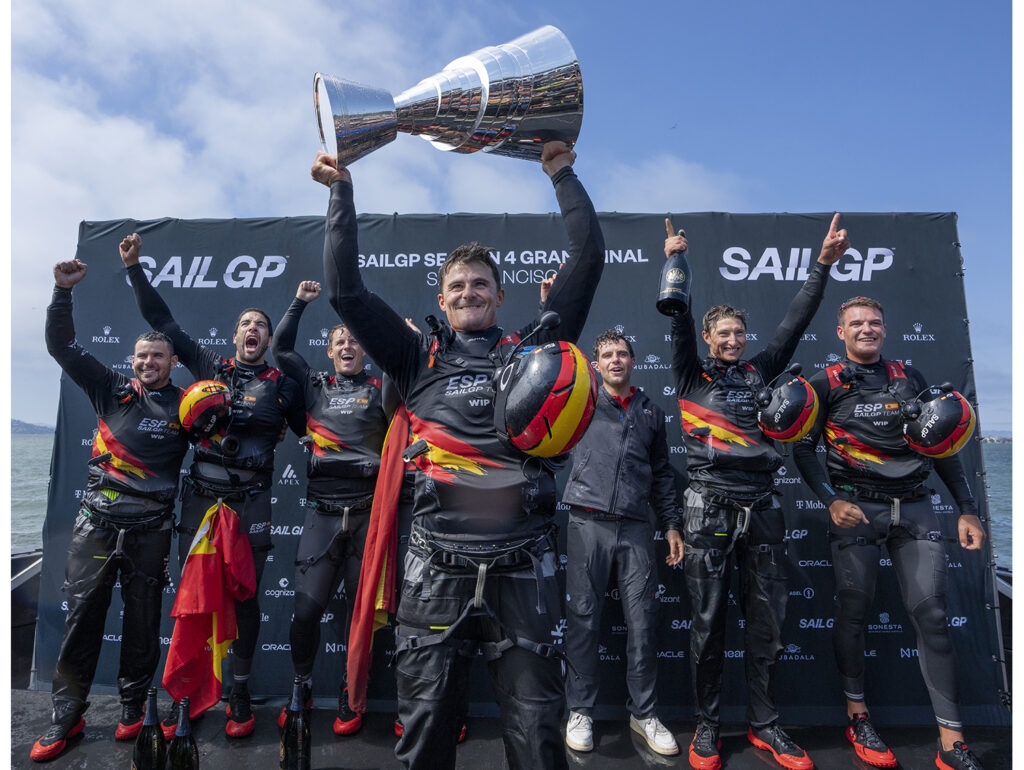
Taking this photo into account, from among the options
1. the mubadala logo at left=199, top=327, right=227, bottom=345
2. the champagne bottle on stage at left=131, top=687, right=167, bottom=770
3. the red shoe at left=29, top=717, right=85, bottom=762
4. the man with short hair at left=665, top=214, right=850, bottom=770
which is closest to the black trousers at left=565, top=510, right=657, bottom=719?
the man with short hair at left=665, top=214, right=850, bottom=770

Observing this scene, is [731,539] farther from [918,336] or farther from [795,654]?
[918,336]

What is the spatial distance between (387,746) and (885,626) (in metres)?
3.51

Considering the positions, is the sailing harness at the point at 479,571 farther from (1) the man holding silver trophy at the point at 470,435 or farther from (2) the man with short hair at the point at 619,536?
(2) the man with short hair at the point at 619,536

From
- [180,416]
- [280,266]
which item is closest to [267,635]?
[180,416]

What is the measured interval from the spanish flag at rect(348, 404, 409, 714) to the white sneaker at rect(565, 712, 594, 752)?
1.26m

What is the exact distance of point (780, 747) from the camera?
10.0 ft

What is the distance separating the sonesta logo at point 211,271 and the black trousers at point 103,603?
220cm

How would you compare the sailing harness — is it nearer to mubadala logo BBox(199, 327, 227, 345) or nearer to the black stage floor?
the black stage floor

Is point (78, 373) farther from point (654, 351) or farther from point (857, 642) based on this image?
point (857, 642)

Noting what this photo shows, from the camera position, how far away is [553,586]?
1.81 meters

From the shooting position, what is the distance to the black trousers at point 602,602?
3.20 metres

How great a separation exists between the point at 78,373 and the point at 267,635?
7.32ft

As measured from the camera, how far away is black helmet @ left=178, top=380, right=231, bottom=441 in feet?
10.3

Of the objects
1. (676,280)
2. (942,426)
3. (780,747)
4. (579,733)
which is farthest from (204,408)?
(942,426)
